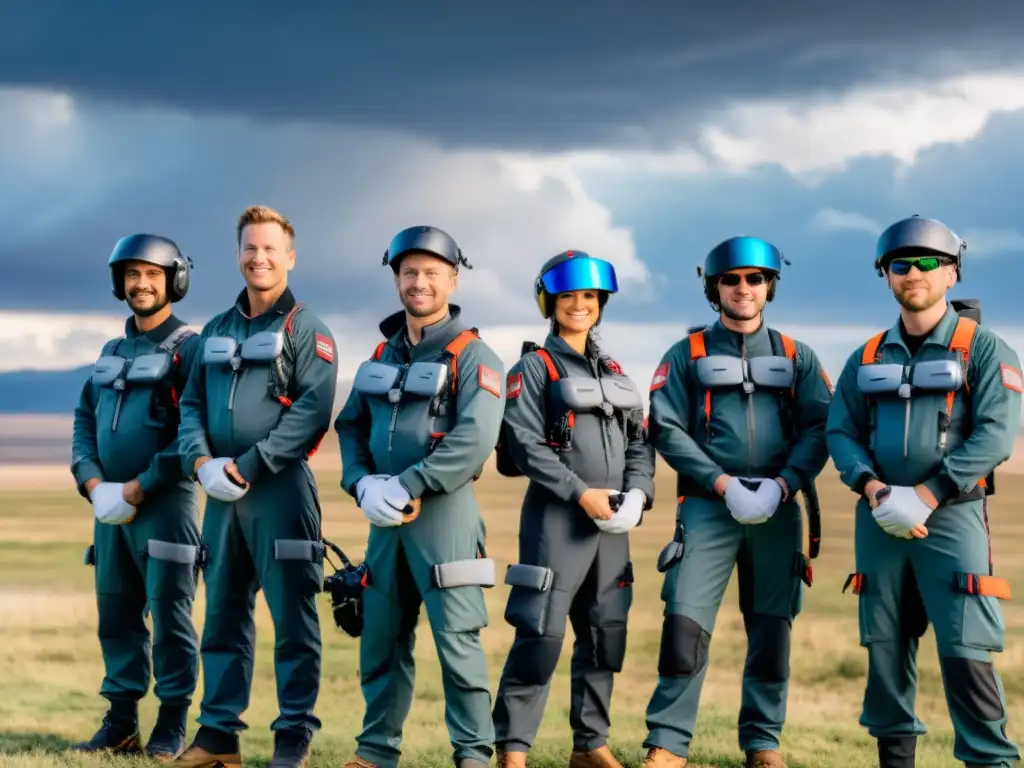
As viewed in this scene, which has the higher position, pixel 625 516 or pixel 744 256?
pixel 744 256

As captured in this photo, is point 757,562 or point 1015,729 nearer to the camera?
point 757,562

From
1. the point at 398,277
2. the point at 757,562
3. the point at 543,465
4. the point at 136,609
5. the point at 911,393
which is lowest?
the point at 136,609

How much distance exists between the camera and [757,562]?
282 inches

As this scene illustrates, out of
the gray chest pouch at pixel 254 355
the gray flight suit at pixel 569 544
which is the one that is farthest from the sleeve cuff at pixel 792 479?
the gray chest pouch at pixel 254 355

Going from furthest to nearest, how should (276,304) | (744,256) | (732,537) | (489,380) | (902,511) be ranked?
(276,304), (744,256), (732,537), (489,380), (902,511)

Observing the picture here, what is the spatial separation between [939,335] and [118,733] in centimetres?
538

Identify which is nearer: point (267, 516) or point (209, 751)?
point (267, 516)

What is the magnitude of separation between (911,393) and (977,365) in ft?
1.27

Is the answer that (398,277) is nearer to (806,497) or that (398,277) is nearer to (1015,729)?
(806,497)

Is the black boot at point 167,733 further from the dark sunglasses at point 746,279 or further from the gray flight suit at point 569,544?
the dark sunglasses at point 746,279

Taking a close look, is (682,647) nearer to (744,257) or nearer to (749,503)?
(749,503)

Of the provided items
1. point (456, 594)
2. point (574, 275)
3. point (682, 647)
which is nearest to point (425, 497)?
point (456, 594)

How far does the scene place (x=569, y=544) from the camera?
6.98 m

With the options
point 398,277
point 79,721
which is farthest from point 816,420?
point 79,721
